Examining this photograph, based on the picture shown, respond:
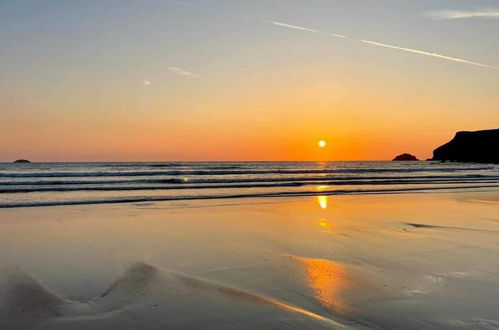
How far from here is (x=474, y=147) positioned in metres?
151

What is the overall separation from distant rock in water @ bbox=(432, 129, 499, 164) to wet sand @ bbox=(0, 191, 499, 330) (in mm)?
145945

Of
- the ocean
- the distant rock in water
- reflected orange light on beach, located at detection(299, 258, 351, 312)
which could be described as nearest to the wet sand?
reflected orange light on beach, located at detection(299, 258, 351, 312)

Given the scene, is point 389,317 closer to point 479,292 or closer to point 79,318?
point 479,292

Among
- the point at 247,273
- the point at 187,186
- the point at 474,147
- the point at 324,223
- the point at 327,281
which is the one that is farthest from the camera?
the point at 474,147

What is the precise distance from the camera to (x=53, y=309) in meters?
5.30

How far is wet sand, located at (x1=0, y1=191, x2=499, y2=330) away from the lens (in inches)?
199

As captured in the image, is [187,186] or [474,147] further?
Answer: [474,147]

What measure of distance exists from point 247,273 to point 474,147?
163m

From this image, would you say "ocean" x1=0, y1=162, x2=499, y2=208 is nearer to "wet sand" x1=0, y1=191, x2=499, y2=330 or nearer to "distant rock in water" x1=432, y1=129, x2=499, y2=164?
"wet sand" x1=0, y1=191, x2=499, y2=330

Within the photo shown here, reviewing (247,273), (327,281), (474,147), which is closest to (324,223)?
(247,273)

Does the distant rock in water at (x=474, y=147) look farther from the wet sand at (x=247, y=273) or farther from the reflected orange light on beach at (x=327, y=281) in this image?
the reflected orange light on beach at (x=327, y=281)

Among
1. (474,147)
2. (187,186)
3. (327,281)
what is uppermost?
(474,147)

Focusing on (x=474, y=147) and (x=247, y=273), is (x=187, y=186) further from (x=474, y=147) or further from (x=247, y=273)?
(x=474, y=147)

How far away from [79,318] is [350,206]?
47.8ft
